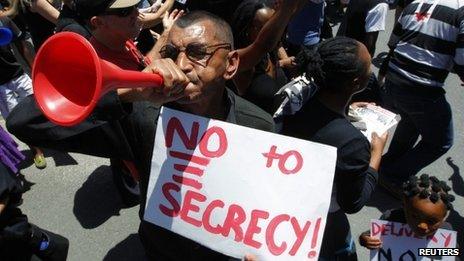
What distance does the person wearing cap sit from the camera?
1545 mm

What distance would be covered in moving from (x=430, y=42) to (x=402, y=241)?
1.49 metres

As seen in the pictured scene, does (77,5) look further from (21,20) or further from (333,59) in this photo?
(21,20)

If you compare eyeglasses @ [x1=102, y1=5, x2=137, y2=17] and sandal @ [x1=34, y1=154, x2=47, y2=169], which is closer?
eyeglasses @ [x1=102, y1=5, x2=137, y2=17]

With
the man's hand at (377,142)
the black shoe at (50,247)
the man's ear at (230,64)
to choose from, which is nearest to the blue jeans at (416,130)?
the man's hand at (377,142)

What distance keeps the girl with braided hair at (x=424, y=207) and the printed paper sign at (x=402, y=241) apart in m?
0.03

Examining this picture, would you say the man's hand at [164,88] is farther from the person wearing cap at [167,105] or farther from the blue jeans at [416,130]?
the blue jeans at [416,130]

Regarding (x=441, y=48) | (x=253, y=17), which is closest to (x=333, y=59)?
(x=253, y=17)

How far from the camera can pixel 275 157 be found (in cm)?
155

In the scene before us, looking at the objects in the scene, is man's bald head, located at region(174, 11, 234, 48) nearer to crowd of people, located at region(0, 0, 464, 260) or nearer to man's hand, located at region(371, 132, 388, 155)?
crowd of people, located at region(0, 0, 464, 260)

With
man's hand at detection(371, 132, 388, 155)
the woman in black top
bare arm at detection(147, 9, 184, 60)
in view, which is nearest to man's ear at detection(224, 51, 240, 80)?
the woman in black top

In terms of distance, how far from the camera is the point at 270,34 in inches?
104

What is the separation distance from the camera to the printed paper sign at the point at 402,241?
7.52 ft

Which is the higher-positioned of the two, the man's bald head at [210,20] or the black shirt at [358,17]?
the man's bald head at [210,20]

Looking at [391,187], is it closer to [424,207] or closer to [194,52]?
[424,207]
